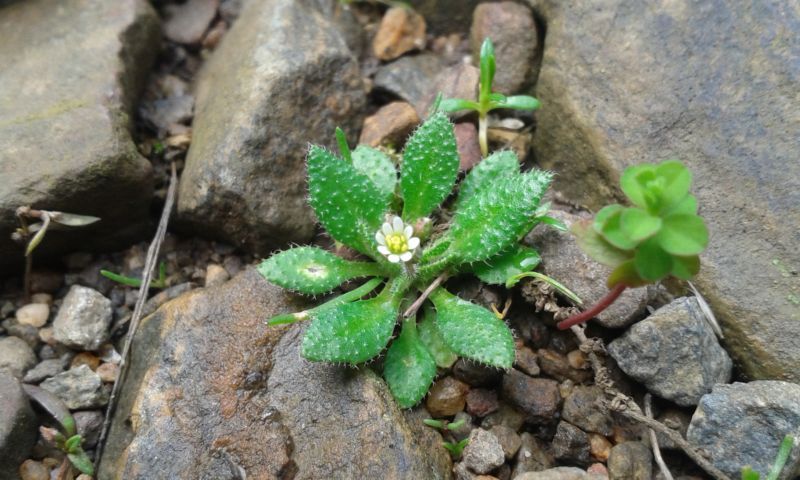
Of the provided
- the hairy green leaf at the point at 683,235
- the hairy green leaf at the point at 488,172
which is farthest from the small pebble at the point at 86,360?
the hairy green leaf at the point at 683,235

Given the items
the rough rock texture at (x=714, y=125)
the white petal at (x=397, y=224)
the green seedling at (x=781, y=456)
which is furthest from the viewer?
the white petal at (x=397, y=224)

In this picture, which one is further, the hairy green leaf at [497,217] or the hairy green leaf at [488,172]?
the hairy green leaf at [488,172]

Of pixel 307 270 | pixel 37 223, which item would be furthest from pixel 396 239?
pixel 37 223

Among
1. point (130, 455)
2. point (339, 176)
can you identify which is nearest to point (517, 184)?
point (339, 176)

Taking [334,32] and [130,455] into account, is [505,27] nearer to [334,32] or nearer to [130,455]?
[334,32]

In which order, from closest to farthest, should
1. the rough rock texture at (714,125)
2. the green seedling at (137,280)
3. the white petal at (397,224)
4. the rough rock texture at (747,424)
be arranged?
the rough rock texture at (747,424) < the rough rock texture at (714,125) < the white petal at (397,224) < the green seedling at (137,280)

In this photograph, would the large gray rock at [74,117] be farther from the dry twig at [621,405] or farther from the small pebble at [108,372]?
the dry twig at [621,405]
